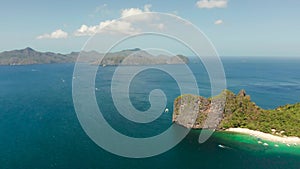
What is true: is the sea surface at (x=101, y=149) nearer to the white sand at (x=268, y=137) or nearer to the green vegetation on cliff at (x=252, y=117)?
the white sand at (x=268, y=137)

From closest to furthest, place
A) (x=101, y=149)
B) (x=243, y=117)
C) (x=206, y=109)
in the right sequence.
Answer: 1. (x=101, y=149)
2. (x=243, y=117)
3. (x=206, y=109)

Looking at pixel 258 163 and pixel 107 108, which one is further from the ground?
pixel 107 108

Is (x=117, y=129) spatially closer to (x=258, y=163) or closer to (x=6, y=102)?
(x=258, y=163)

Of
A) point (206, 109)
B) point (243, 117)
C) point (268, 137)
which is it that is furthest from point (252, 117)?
point (206, 109)

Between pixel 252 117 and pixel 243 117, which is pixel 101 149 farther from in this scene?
pixel 252 117

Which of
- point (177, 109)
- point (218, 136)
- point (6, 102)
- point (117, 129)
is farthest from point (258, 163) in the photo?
point (6, 102)

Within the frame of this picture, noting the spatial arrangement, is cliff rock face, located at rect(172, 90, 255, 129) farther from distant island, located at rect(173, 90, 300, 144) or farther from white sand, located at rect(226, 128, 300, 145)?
white sand, located at rect(226, 128, 300, 145)

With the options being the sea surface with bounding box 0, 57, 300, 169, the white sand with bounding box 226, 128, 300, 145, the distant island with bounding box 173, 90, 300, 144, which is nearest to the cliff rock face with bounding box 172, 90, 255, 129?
the distant island with bounding box 173, 90, 300, 144
